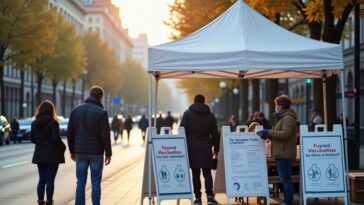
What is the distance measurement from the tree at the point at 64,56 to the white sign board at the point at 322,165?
51.9 m

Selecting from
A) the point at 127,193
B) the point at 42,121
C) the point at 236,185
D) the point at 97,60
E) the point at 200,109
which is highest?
the point at 97,60

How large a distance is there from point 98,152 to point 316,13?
9.63m

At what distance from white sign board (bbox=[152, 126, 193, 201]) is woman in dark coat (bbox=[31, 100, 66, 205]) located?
5.40ft

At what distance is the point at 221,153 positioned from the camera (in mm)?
12320

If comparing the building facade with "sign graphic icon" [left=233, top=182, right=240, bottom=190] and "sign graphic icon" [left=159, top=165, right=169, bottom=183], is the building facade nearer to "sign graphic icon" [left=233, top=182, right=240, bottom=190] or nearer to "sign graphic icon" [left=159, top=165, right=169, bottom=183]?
"sign graphic icon" [left=159, top=165, right=169, bottom=183]

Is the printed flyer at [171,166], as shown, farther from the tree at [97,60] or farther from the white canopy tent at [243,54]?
the tree at [97,60]

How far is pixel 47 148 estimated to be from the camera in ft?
37.7

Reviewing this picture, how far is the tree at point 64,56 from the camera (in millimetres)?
64000

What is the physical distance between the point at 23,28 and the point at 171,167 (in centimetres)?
3720

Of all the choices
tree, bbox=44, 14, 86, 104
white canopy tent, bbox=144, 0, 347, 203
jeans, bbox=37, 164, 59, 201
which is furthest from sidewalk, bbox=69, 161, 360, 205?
tree, bbox=44, 14, 86, 104

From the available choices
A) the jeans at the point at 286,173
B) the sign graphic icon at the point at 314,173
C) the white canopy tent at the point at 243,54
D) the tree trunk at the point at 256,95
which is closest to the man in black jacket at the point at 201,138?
the white canopy tent at the point at 243,54

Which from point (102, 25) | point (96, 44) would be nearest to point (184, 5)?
point (96, 44)

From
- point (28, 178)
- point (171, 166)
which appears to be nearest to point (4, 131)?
point (28, 178)

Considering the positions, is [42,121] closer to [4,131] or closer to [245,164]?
[245,164]
